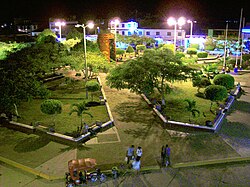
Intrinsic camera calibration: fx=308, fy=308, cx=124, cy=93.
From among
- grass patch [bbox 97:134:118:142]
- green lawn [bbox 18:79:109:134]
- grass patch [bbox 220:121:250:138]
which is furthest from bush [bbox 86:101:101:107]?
grass patch [bbox 220:121:250:138]

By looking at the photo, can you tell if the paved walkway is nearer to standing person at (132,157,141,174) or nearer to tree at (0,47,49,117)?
standing person at (132,157,141,174)

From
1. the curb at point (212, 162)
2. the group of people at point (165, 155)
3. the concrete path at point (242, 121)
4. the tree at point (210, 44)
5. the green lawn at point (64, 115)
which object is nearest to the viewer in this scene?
the group of people at point (165, 155)

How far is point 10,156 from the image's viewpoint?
51.8ft

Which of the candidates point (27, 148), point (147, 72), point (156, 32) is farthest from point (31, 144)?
point (156, 32)

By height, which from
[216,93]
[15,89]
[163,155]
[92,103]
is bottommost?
[163,155]

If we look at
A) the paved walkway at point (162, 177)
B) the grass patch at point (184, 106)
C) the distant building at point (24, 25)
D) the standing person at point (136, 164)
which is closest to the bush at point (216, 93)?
the grass patch at point (184, 106)

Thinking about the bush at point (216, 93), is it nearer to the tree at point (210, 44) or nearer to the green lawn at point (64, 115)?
the green lawn at point (64, 115)

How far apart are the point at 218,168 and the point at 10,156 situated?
10.3 meters

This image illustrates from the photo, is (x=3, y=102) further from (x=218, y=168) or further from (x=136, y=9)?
(x=136, y=9)

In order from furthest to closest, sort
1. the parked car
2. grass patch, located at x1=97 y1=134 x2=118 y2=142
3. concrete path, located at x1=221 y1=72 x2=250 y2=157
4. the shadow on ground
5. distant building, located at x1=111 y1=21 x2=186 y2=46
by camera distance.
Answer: distant building, located at x1=111 y1=21 x2=186 y2=46, the parked car, grass patch, located at x1=97 y1=134 x2=118 y2=142, the shadow on ground, concrete path, located at x1=221 y1=72 x2=250 y2=157

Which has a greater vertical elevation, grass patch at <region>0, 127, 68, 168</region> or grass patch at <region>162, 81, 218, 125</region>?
grass patch at <region>162, 81, 218, 125</region>

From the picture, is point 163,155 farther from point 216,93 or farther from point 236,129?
point 216,93

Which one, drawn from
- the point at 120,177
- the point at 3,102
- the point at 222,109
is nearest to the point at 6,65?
the point at 3,102

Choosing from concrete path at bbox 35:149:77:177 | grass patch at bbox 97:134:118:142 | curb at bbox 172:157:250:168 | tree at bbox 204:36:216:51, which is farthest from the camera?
tree at bbox 204:36:216:51
